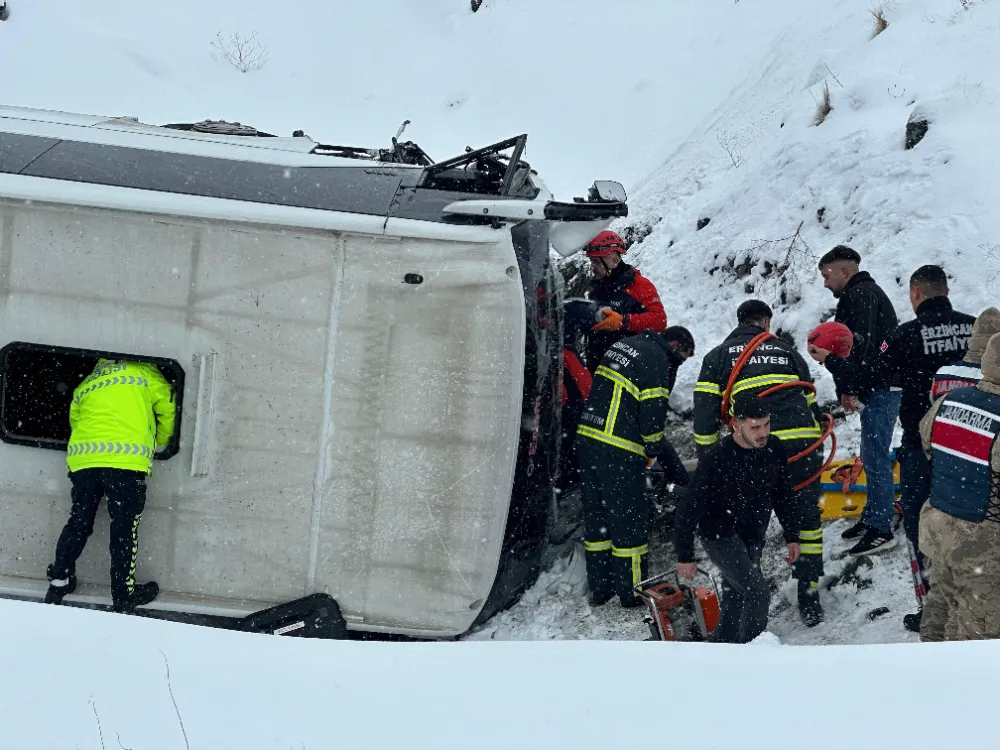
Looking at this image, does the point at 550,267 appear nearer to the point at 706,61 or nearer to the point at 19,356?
the point at 19,356

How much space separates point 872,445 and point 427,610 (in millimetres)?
2695

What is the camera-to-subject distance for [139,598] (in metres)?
4.30

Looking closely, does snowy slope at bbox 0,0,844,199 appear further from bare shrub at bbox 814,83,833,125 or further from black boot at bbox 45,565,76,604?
black boot at bbox 45,565,76,604

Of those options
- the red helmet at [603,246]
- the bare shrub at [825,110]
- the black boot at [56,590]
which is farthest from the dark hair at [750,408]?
the bare shrub at [825,110]

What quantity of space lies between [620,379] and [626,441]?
0.35 metres

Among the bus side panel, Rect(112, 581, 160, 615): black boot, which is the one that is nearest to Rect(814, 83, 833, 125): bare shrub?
the bus side panel

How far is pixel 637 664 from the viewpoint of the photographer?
123 inches

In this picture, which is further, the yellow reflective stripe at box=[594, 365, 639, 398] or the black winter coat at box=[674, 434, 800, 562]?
the yellow reflective stripe at box=[594, 365, 639, 398]

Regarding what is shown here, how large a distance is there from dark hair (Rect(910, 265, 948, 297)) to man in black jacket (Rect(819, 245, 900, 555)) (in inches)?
11.5

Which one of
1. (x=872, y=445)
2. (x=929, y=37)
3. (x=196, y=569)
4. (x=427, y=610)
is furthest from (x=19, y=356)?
(x=929, y=37)

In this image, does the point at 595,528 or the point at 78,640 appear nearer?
the point at 78,640

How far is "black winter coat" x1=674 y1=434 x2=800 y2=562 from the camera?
175 inches

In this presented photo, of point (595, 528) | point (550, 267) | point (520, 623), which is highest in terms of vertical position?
point (550, 267)

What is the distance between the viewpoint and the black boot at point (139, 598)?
4.28m
